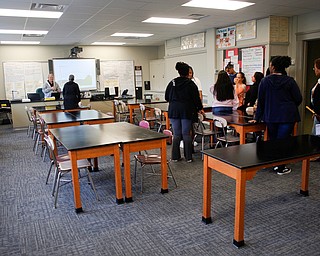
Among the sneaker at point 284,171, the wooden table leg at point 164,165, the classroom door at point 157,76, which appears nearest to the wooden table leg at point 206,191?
the wooden table leg at point 164,165

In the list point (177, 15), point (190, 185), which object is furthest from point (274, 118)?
point (177, 15)

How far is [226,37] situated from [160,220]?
5.68 meters

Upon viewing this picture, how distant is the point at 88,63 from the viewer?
11062 mm

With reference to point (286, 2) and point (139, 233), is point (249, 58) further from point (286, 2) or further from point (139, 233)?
point (139, 233)

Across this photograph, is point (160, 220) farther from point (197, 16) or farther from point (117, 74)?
point (117, 74)

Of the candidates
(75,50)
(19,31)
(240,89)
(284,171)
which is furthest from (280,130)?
(75,50)

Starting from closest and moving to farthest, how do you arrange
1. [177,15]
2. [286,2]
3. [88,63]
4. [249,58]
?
[286,2], [177,15], [249,58], [88,63]

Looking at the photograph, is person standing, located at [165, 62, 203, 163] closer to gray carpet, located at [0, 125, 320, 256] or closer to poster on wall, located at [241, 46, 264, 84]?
gray carpet, located at [0, 125, 320, 256]

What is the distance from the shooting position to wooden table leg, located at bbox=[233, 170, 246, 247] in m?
2.33

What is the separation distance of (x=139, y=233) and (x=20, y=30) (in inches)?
259

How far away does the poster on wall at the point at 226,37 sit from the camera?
7.18 metres

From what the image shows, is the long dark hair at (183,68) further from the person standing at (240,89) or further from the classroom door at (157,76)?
the classroom door at (157,76)

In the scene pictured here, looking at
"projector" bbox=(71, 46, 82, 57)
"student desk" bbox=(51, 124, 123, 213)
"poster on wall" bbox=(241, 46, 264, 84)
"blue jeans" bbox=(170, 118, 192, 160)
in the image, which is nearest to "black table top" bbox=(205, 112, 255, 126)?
"blue jeans" bbox=(170, 118, 192, 160)

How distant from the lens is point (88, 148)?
3.10 m
